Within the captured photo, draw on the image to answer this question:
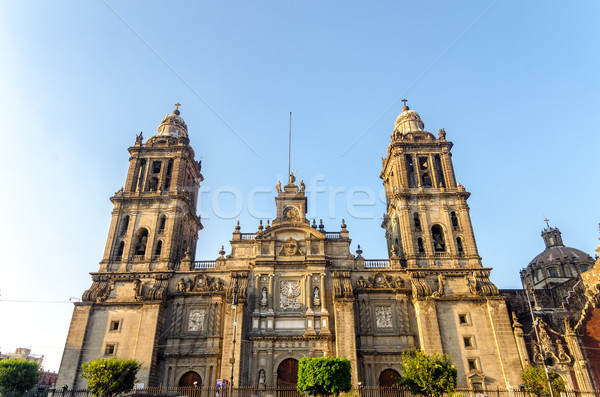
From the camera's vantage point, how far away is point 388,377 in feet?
112

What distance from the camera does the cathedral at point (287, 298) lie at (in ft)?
111

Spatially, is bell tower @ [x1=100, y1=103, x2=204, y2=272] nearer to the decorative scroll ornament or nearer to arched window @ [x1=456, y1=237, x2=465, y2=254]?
the decorative scroll ornament

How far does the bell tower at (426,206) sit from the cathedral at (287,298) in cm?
14

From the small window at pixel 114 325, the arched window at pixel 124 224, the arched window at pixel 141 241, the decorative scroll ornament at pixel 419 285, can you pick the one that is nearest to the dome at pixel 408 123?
the decorative scroll ornament at pixel 419 285

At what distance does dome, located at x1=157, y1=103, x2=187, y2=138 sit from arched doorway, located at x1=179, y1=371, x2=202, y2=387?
25.6m

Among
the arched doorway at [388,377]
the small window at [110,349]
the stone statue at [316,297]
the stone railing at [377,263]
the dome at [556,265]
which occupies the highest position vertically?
the dome at [556,265]

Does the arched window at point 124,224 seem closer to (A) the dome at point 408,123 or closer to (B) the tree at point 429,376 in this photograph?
(B) the tree at point 429,376

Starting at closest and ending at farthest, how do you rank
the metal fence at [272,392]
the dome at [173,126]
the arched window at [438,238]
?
the metal fence at [272,392]
the arched window at [438,238]
the dome at [173,126]

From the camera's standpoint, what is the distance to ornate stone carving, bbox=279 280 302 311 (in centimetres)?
3662

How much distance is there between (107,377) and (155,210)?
17.2 m

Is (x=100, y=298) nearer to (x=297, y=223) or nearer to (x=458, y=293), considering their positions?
(x=297, y=223)

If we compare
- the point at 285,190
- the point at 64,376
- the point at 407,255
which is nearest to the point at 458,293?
the point at 407,255

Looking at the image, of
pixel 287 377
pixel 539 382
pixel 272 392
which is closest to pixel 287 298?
pixel 287 377

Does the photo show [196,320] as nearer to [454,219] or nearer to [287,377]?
[287,377]
